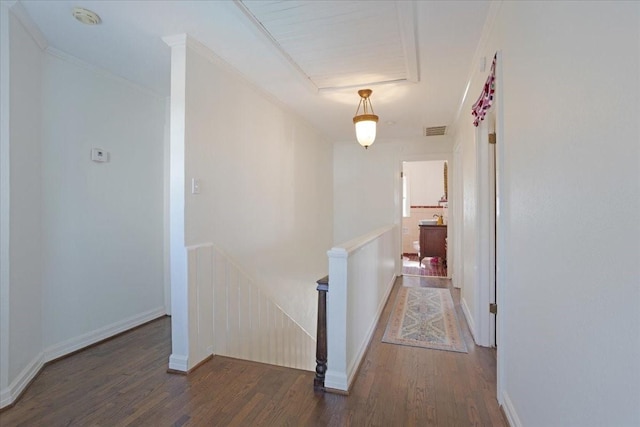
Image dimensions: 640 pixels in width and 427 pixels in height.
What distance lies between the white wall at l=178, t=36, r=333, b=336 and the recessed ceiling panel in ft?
2.01

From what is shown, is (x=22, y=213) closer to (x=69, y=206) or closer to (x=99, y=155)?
(x=69, y=206)

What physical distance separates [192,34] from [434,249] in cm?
563

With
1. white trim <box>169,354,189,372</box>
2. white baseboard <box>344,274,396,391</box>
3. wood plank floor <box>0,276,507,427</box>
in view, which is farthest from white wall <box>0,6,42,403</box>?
white baseboard <box>344,274,396,391</box>

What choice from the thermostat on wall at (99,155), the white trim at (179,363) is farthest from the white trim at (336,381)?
the thermostat on wall at (99,155)

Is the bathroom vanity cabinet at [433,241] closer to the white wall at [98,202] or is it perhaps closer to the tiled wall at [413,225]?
the tiled wall at [413,225]

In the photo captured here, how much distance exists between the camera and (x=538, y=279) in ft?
4.25

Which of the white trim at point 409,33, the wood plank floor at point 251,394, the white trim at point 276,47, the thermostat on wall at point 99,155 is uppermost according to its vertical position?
the white trim at point 276,47

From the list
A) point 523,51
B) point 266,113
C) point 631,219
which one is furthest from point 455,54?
point 631,219

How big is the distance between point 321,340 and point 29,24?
2768 mm

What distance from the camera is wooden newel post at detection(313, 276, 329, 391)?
2047 mm

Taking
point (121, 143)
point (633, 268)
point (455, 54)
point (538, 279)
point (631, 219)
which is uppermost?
point (455, 54)

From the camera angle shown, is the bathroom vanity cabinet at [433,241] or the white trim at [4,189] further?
the bathroom vanity cabinet at [433,241]

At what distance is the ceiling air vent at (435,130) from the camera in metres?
4.71

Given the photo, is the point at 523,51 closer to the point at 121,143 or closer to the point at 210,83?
the point at 210,83
